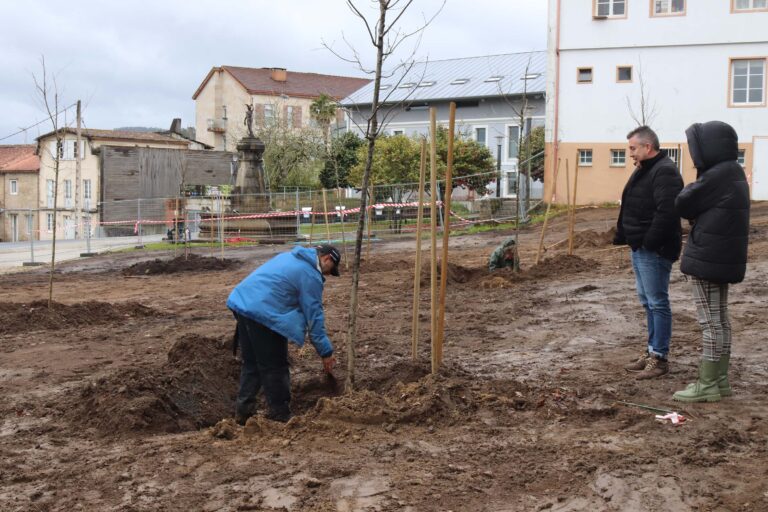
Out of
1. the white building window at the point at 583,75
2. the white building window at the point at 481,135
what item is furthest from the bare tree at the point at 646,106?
the white building window at the point at 481,135

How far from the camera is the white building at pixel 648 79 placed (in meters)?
31.3

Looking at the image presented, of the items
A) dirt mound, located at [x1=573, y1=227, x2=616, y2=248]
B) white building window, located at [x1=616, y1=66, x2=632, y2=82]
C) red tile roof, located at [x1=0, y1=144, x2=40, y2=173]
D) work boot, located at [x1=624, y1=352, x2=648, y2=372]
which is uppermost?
white building window, located at [x1=616, y1=66, x2=632, y2=82]

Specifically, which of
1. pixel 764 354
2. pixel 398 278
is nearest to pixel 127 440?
pixel 764 354

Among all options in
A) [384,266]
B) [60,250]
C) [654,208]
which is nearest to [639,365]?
[654,208]

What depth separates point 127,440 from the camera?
19.3ft

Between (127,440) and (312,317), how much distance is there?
1558 mm

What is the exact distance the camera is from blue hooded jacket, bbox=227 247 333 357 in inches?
236

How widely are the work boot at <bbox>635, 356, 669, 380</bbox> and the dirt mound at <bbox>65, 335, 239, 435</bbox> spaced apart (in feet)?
11.1

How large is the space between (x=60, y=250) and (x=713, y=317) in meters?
25.7

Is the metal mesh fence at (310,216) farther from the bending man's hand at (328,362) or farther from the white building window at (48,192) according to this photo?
the white building window at (48,192)

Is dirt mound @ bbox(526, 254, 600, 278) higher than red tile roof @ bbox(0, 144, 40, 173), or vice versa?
red tile roof @ bbox(0, 144, 40, 173)

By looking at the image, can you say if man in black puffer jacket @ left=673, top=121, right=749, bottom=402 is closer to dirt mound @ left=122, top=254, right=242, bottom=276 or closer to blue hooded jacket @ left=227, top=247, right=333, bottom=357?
blue hooded jacket @ left=227, top=247, right=333, bottom=357

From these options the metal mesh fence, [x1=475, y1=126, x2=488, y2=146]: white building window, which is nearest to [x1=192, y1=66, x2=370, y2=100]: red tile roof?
[x1=475, y1=126, x2=488, y2=146]: white building window

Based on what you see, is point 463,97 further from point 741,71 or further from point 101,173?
point 101,173
